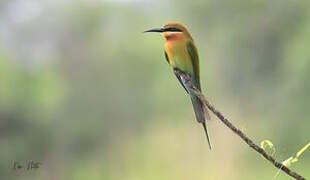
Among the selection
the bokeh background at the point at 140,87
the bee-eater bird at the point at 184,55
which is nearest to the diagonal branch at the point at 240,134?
the bee-eater bird at the point at 184,55

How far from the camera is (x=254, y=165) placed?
740cm

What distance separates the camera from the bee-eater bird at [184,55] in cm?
87

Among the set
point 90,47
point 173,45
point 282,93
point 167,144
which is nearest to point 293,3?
point 282,93

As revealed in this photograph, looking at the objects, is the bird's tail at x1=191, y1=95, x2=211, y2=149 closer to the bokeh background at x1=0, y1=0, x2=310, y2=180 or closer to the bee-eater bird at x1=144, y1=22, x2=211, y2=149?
the bee-eater bird at x1=144, y1=22, x2=211, y2=149

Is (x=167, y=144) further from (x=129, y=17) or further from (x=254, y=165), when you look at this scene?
(x=129, y=17)

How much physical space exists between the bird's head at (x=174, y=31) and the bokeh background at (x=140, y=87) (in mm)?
6177

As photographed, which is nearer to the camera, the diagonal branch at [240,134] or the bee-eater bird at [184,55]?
the diagonal branch at [240,134]

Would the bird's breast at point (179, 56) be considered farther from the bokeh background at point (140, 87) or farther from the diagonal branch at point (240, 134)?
the bokeh background at point (140, 87)

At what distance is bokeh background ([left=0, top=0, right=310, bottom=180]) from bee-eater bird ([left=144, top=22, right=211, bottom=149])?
20.1 ft

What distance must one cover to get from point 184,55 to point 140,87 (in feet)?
31.5

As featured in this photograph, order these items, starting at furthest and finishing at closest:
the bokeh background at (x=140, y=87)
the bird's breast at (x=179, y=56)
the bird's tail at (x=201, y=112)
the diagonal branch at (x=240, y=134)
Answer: the bokeh background at (x=140, y=87), the bird's breast at (x=179, y=56), the bird's tail at (x=201, y=112), the diagonal branch at (x=240, y=134)

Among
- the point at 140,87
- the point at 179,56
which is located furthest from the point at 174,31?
the point at 140,87

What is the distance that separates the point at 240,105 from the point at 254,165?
1.25m

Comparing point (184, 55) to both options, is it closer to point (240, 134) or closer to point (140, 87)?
point (240, 134)
